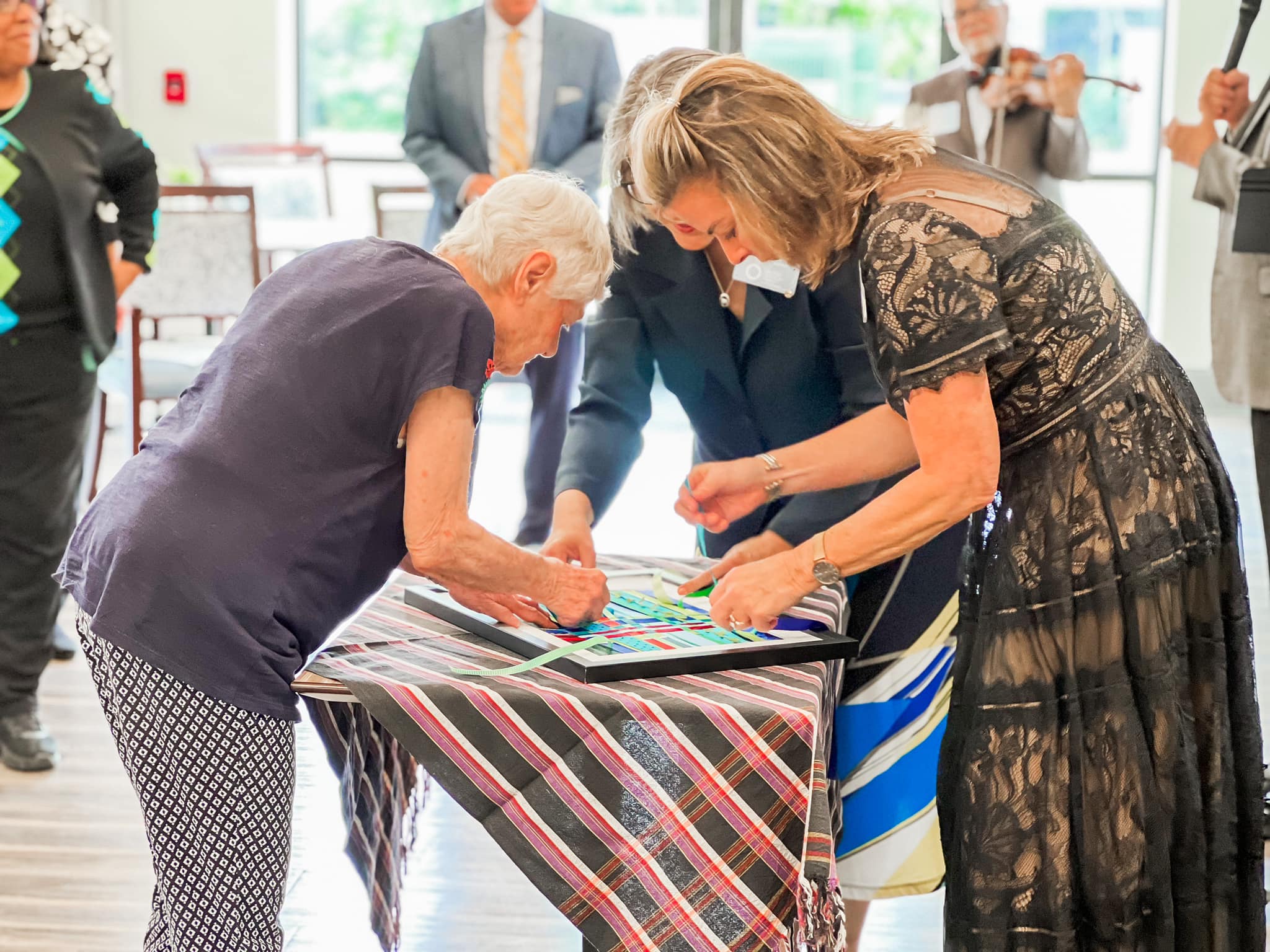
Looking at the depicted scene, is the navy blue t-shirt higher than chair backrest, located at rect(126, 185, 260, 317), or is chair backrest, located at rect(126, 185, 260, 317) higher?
the navy blue t-shirt

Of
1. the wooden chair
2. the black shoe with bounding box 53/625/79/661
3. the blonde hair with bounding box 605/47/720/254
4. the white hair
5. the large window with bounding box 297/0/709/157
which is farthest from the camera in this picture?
the large window with bounding box 297/0/709/157

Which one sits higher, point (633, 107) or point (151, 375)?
point (633, 107)

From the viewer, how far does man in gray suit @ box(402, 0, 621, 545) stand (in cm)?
455

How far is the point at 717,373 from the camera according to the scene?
6.93ft

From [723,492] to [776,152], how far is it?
0.63 meters

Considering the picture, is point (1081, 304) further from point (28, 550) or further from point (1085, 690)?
point (28, 550)

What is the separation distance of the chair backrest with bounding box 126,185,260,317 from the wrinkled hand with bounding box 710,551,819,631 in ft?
12.9

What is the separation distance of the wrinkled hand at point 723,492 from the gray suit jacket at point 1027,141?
9.78 ft

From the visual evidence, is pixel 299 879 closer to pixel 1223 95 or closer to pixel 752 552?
pixel 752 552

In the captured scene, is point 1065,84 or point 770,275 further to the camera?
point 1065,84

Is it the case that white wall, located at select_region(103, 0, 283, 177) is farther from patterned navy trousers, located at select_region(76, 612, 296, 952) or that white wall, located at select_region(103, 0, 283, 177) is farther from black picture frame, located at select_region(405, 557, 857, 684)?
patterned navy trousers, located at select_region(76, 612, 296, 952)

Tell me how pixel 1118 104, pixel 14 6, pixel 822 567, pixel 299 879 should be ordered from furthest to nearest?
→ pixel 1118 104 → pixel 14 6 → pixel 299 879 → pixel 822 567

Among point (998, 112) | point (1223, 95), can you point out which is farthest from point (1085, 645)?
point (998, 112)

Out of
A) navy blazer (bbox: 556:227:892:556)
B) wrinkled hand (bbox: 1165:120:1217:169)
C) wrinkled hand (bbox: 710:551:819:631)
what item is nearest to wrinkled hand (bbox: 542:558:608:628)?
wrinkled hand (bbox: 710:551:819:631)
